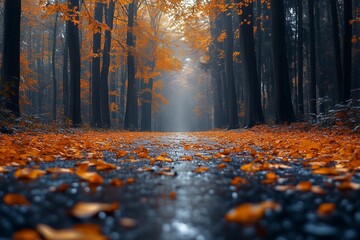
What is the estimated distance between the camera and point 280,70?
1218 cm

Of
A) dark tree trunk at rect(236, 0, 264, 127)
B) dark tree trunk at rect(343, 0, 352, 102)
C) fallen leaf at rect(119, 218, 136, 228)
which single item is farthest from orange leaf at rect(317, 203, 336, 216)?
dark tree trunk at rect(236, 0, 264, 127)

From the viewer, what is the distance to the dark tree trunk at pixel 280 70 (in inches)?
468

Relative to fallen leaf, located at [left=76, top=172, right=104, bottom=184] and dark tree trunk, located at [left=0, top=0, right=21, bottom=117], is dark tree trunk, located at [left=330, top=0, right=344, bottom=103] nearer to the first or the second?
dark tree trunk, located at [left=0, top=0, right=21, bottom=117]

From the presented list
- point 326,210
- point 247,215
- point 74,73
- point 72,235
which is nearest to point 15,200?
point 72,235

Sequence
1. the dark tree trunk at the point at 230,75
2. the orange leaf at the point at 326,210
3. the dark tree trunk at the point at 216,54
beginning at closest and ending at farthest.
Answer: the orange leaf at the point at 326,210
the dark tree trunk at the point at 230,75
the dark tree trunk at the point at 216,54

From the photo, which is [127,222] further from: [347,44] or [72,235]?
[347,44]

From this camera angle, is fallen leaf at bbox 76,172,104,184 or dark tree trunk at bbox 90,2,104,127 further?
dark tree trunk at bbox 90,2,104,127

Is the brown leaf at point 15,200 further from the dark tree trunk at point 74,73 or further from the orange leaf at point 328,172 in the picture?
the dark tree trunk at point 74,73

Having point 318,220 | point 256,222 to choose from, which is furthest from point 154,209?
point 318,220

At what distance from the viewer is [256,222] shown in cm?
122

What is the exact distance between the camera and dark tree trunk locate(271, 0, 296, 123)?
39.0ft

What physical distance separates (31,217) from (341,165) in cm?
253

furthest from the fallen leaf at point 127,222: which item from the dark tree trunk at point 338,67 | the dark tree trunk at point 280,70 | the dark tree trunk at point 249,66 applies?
the dark tree trunk at point 249,66

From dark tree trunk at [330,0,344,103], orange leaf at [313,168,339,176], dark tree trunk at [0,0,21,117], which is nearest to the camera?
orange leaf at [313,168,339,176]
